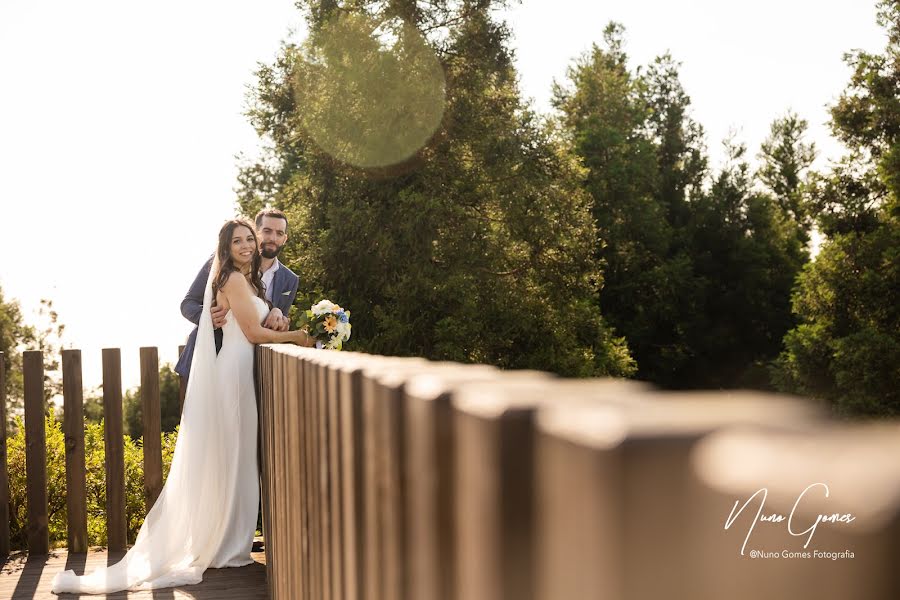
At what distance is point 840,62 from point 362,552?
30.7m

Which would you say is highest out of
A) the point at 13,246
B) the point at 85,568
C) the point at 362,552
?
the point at 13,246

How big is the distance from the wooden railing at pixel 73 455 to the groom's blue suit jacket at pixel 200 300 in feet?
0.85

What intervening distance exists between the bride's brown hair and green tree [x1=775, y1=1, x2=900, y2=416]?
22620 mm

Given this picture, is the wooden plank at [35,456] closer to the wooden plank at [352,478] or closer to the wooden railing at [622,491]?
the wooden plank at [352,478]

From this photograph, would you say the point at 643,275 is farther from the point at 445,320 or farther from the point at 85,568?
the point at 85,568

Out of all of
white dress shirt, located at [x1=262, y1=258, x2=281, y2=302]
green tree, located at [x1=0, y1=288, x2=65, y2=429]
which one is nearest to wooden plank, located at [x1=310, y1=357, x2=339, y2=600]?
white dress shirt, located at [x1=262, y1=258, x2=281, y2=302]

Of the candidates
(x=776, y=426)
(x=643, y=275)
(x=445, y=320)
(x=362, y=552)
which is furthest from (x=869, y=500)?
(x=643, y=275)

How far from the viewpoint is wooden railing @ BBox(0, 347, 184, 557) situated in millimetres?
6098

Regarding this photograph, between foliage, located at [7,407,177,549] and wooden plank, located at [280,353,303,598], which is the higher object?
wooden plank, located at [280,353,303,598]

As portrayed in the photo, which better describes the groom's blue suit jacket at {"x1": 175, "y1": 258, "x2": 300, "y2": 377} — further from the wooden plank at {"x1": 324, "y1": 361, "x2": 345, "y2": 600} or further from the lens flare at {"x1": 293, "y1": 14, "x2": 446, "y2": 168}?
the lens flare at {"x1": 293, "y1": 14, "x2": 446, "y2": 168}

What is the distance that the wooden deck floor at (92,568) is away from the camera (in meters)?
4.86

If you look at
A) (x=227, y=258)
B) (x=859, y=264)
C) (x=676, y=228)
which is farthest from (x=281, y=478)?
(x=676, y=228)

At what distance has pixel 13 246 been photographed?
2706 centimetres

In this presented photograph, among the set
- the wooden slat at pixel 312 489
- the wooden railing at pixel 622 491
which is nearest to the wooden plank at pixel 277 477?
the wooden slat at pixel 312 489
